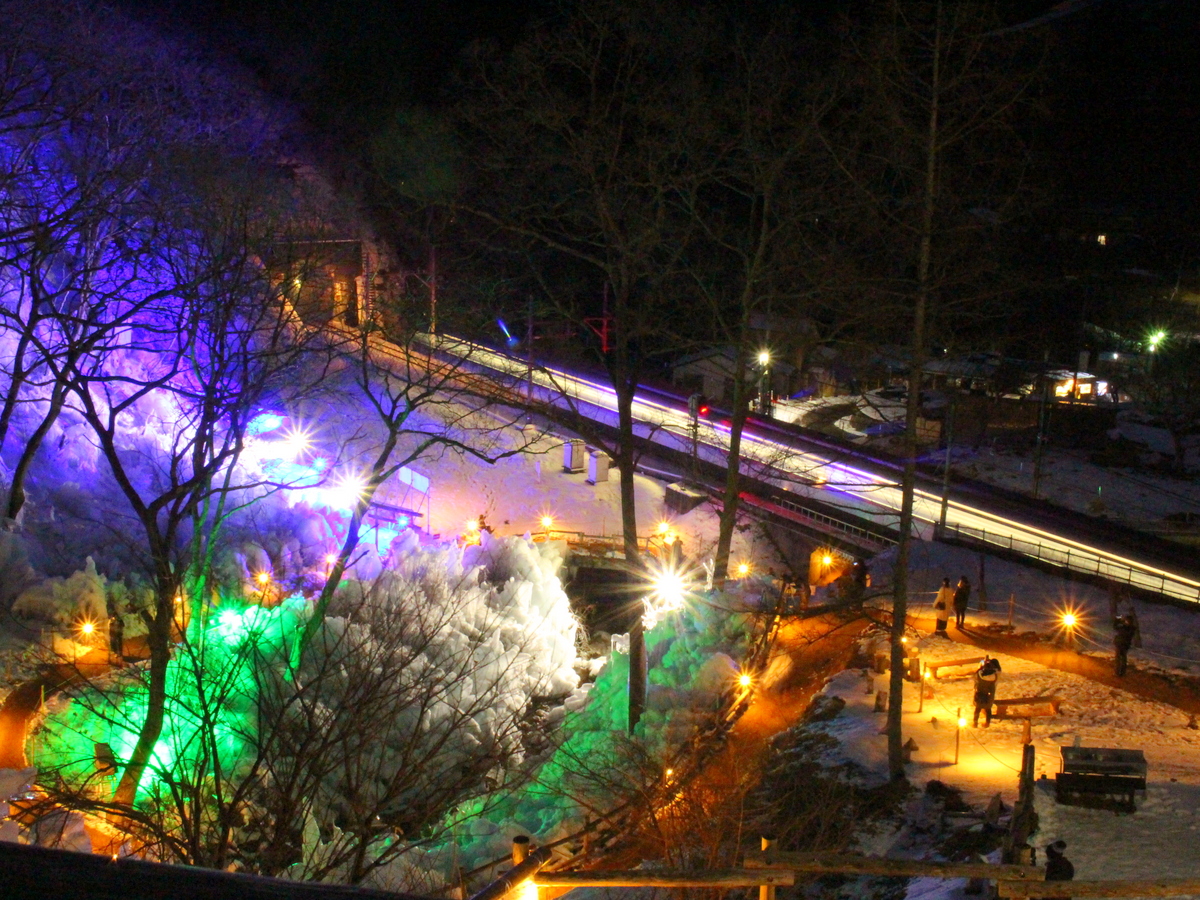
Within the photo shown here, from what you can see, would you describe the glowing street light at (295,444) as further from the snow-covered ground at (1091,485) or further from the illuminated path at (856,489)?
the snow-covered ground at (1091,485)

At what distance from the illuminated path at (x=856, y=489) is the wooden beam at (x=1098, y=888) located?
1367cm

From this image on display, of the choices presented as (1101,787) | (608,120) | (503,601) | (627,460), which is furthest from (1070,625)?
(608,120)

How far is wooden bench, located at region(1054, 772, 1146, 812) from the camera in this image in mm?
10531

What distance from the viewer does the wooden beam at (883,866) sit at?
5.58m

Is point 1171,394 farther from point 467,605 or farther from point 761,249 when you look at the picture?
point 467,605

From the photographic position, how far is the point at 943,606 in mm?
18594

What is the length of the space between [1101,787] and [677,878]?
22.7 ft

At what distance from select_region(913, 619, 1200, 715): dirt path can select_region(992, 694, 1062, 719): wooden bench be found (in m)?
1.69

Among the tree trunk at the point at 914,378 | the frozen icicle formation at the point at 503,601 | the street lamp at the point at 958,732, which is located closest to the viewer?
the tree trunk at the point at 914,378

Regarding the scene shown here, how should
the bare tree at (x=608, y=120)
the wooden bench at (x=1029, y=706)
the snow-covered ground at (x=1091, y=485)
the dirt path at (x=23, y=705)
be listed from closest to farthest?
the wooden bench at (x=1029, y=706) < the dirt path at (x=23, y=705) < the bare tree at (x=608, y=120) < the snow-covered ground at (x=1091, y=485)

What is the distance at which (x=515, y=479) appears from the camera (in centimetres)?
2911

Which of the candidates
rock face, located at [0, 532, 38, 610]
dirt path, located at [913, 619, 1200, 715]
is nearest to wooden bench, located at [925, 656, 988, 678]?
dirt path, located at [913, 619, 1200, 715]

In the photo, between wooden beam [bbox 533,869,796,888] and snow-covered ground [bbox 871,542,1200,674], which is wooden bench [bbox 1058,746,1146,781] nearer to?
wooden beam [bbox 533,869,796,888]

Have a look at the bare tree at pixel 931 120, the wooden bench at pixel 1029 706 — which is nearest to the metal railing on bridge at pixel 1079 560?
the wooden bench at pixel 1029 706
